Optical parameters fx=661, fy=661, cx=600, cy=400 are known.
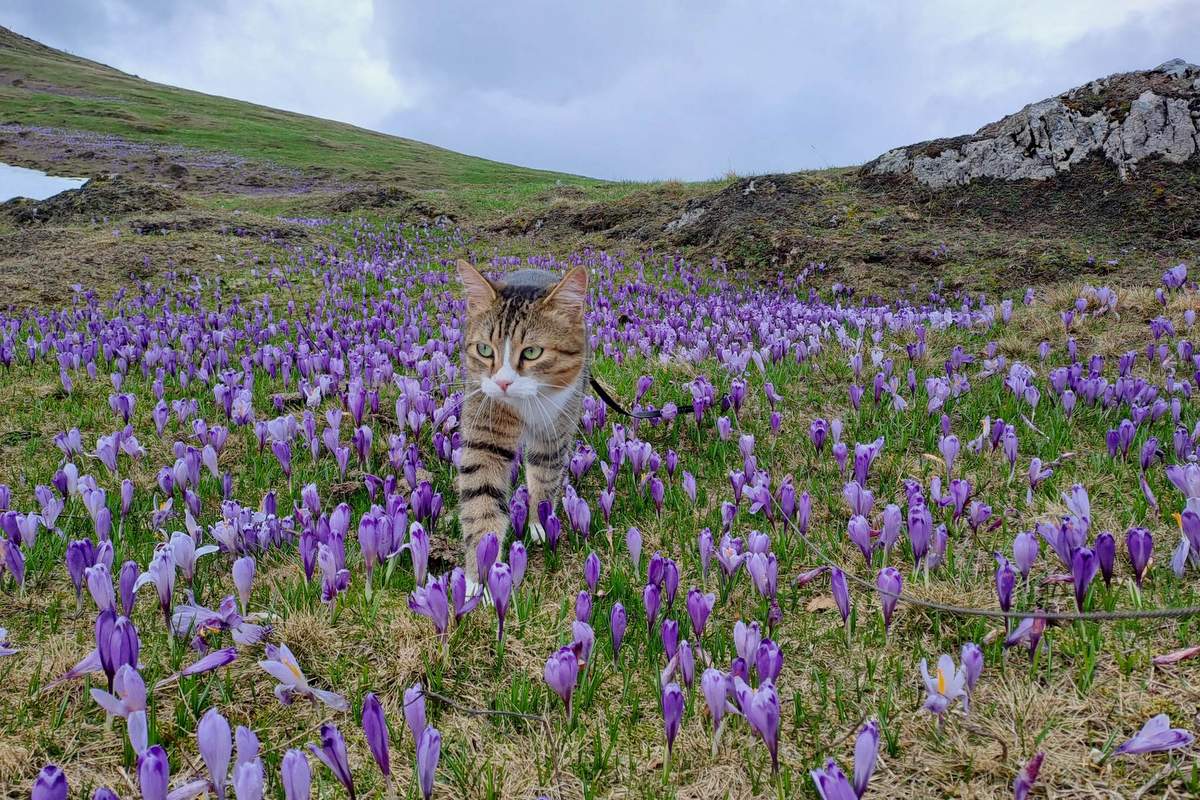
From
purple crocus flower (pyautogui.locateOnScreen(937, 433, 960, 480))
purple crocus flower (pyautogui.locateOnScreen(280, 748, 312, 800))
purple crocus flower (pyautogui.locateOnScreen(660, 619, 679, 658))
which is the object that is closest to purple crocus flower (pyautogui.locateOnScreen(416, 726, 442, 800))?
purple crocus flower (pyautogui.locateOnScreen(280, 748, 312, 800))

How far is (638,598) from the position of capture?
3168mm

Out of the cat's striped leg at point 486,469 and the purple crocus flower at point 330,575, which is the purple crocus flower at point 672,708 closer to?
the purple crocus flower at point 330,575

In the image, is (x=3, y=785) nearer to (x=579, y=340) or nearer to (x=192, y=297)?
(x=579, y=340)

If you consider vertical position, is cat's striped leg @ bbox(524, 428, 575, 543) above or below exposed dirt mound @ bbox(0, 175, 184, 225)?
below

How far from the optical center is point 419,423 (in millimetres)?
5082

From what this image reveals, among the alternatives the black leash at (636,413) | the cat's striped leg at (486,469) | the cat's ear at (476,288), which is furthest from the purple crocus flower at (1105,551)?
the cat's ear at (476,288)

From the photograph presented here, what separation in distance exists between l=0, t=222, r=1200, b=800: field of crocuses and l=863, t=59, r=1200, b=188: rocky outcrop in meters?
7.59

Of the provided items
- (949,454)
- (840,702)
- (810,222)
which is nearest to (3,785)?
(840,702)

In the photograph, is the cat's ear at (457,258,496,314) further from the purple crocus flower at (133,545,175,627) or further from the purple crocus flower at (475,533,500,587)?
the purple crocus flower at (133,545,175,627)

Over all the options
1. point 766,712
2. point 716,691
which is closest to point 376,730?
point 716,691

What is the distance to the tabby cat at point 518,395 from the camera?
3932 millimetres

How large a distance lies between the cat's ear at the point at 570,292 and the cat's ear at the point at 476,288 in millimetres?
506

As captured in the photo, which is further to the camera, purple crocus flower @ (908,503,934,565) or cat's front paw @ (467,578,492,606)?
purple crocus flower @ (908,503,934,565)

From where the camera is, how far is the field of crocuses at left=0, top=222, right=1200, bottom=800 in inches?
80.0
